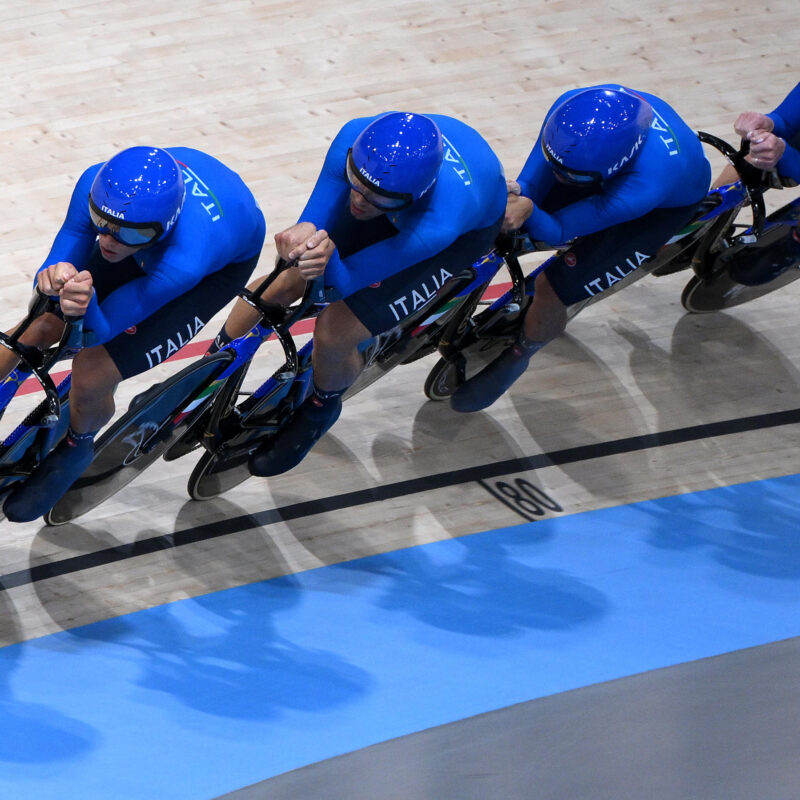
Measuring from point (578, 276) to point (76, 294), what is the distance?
177 cm

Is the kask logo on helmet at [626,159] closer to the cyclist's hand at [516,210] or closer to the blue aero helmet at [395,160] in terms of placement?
the cyclist's hand at [516,210]

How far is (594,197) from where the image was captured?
13.2ft

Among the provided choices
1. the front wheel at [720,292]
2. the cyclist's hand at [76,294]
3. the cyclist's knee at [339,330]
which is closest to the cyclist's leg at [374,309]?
the cyclist's knee at [339,330]

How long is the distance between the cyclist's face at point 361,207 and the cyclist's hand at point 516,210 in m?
0.52

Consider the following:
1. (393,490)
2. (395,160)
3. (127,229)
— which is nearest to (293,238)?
(395,160)

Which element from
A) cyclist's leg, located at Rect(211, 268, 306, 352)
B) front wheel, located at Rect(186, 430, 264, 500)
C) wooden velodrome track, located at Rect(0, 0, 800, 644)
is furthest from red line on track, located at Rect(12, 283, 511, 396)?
front wheel, located at Rect(186, 430, 264, 500)

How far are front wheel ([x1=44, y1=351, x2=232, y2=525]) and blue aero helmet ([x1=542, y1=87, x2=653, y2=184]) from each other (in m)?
1.14

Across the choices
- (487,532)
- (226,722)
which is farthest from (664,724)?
(226,722)

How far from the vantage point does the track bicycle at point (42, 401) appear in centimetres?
342

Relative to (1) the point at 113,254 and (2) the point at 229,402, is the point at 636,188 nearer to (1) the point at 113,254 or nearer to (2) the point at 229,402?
(2) the point at 229,402

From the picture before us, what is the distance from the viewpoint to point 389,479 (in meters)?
4.48

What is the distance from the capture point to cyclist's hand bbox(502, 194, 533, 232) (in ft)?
12.9

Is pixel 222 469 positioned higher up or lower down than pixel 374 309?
lower down

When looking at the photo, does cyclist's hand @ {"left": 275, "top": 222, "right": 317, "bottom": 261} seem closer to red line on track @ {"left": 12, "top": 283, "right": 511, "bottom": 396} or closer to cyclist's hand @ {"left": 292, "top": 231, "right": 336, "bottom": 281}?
cyclist's hand @ {"left": 292, "top": 231, "right": 336, "bottom": 281}
